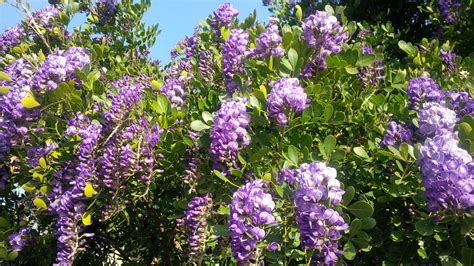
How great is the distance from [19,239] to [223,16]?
2.23 meters

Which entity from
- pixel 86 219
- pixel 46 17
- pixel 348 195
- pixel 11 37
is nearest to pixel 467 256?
pixel 348 195

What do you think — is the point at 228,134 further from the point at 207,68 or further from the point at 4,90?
the point at 4,90

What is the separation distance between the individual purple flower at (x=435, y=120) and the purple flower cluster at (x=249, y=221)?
2.84ft

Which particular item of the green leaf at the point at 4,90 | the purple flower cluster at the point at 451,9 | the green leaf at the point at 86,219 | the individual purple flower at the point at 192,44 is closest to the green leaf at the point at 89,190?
the green leaf at the point at 86,219

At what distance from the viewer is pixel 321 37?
2.84m

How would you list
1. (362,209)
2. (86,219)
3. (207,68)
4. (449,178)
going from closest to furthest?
(449,178) → (362,209) → (86,219) → (207,68)

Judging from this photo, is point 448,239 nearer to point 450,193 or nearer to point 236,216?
point 450,193

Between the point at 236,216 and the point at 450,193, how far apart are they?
2.67 ft

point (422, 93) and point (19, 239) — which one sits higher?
point (422, 93)

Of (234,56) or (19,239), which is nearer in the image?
(234,56)

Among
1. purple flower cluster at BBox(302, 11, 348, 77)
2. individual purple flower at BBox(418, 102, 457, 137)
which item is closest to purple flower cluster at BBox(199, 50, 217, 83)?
purple flower cluster at BBox(302, 11, 348, 77)

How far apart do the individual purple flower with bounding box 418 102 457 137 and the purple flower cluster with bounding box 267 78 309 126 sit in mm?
570

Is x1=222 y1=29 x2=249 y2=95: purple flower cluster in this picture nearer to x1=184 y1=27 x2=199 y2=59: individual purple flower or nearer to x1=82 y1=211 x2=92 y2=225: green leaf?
x1=82 y1=211 x2=92 y2=225: green leaf

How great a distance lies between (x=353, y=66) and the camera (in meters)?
2.89
